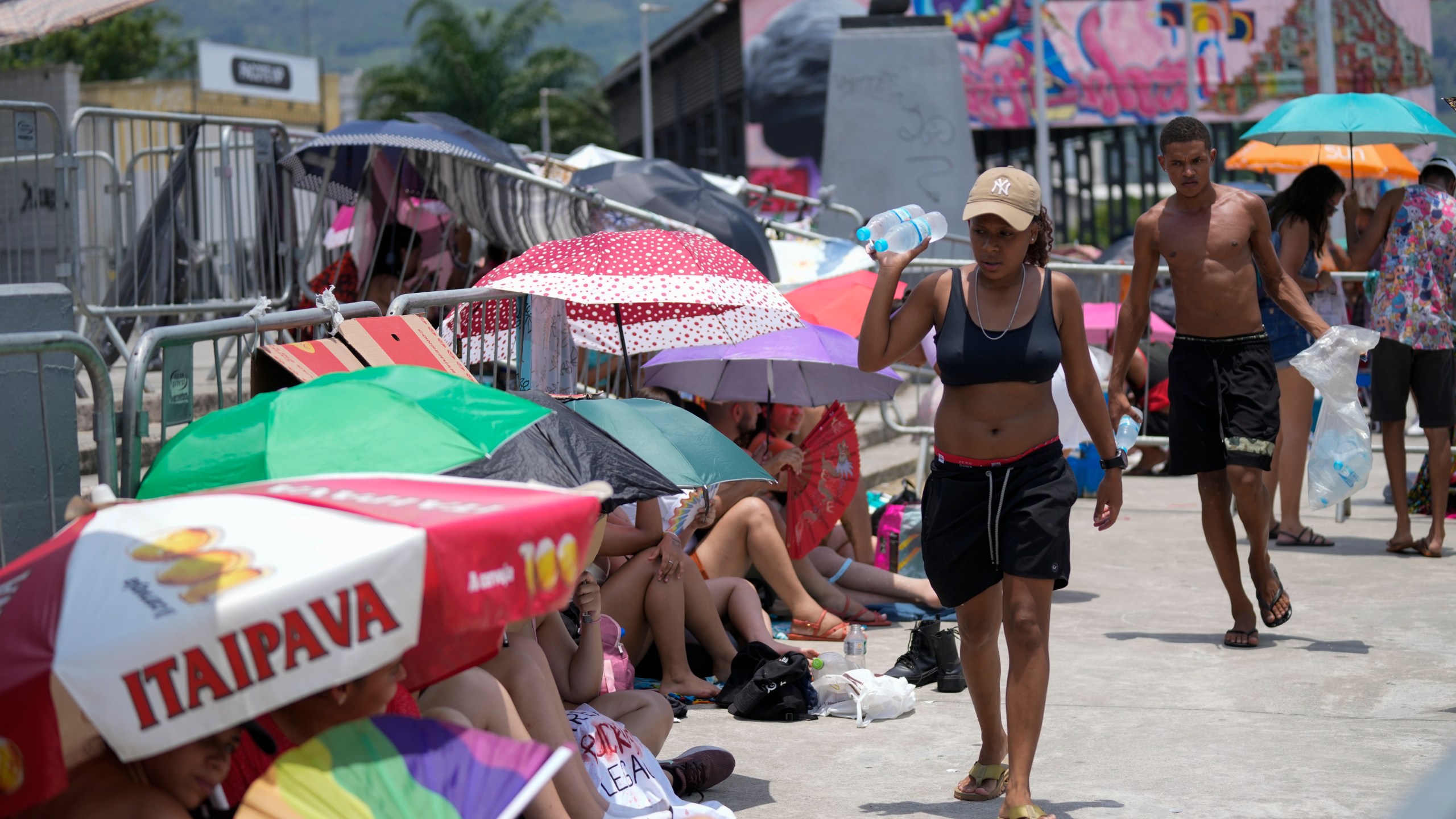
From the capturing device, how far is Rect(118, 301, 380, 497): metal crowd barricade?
151 inches

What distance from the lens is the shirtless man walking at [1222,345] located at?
21.8 ft

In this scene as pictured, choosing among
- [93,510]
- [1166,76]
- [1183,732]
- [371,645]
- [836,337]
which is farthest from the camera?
[1166,76]

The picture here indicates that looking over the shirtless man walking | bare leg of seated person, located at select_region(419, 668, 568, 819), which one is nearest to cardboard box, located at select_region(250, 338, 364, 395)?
bare leg of seated person, located at select_region(419, 668, 568, 819)

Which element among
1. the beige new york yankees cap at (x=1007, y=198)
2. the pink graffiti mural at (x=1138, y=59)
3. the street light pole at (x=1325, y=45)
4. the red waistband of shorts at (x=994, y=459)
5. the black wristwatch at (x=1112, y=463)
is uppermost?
the pink graffiti mural at (x=1138, y=59)

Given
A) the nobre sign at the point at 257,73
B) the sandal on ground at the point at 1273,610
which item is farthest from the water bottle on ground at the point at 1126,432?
the nobre sign at the point at 257,73

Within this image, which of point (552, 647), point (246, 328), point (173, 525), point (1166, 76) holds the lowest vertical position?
point (552, 647)

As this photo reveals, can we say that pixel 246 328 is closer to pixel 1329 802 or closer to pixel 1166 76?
pixel 1329 802

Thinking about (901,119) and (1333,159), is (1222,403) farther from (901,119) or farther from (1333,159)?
(901,119)

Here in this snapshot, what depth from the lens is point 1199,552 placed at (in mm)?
9258

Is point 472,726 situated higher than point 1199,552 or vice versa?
point 472,726

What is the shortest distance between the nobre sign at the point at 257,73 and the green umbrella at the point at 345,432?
154ft

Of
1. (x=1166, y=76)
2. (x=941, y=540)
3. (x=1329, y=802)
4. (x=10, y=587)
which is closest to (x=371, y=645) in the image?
(x=10, y=587)

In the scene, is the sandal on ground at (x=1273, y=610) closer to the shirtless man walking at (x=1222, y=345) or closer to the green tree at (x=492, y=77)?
the shirtless man walking at (x=1222, y=345)

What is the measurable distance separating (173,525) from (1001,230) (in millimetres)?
2624
